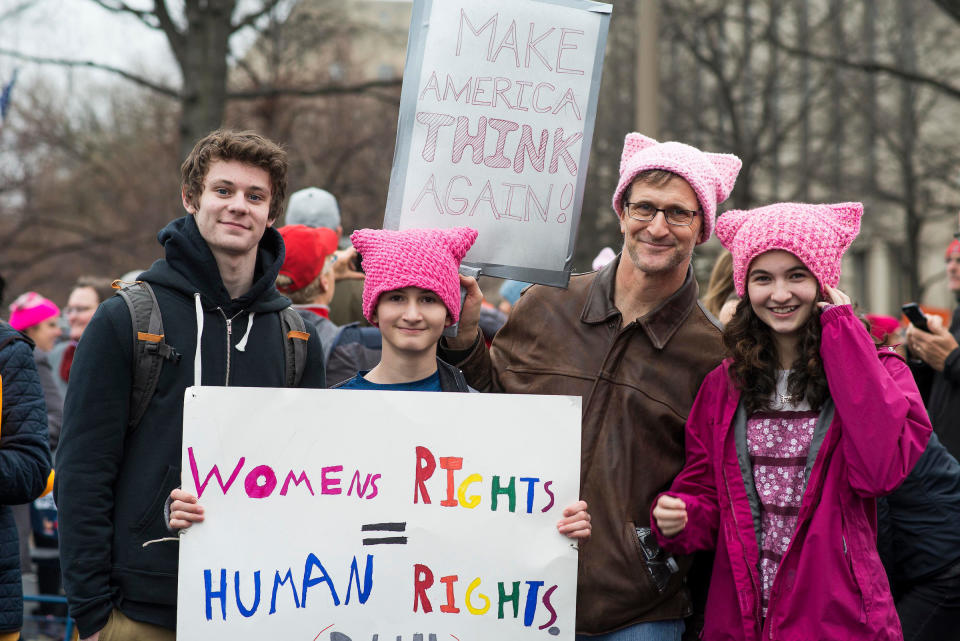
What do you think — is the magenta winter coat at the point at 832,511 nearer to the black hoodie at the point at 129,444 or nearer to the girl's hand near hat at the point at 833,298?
the girl's hand near hat at the point at 833,298

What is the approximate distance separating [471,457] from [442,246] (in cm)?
64

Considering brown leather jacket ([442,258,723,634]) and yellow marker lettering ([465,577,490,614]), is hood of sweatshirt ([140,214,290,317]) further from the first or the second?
yellow marker lettering ([465,577,490,614])

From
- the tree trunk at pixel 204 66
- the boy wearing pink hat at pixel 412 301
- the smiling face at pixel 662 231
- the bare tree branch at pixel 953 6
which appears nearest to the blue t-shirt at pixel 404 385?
the boy wearing pink hat at pixel 412 301

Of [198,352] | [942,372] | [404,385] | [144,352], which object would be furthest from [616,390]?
[942,372]

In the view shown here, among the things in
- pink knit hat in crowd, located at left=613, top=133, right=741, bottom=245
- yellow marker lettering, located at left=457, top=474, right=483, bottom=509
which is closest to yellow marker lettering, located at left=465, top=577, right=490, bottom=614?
yellow marker lettering, located at left=457, top=474, right=483, bottom=509

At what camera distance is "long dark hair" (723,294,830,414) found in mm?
3072

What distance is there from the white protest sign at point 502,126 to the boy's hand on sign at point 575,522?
81 cm

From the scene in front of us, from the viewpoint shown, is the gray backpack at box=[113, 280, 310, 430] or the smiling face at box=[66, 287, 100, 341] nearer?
the gray backpack at box=[113, 280, 310, 430]

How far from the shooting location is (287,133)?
18.2m

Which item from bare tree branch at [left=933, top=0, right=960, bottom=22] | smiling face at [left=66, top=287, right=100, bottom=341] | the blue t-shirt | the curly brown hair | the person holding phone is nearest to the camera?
the curly brown hair

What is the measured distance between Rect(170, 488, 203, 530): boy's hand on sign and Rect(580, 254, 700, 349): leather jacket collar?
1336 millimetres

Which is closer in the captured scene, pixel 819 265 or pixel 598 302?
pixel 819 265

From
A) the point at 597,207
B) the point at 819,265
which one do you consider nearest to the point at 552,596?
the point at 819,265

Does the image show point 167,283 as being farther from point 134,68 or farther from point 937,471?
point 134,68
